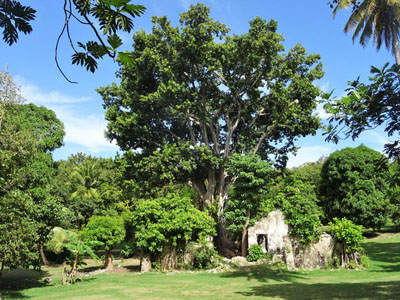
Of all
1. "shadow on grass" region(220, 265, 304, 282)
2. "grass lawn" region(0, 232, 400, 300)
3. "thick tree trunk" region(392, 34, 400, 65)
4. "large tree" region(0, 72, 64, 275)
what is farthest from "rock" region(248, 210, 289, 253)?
"thick tree trunk" region(392, 34, 400, 65)

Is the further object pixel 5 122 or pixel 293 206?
pixel 293 206

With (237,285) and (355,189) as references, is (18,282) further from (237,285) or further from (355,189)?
(355,189)

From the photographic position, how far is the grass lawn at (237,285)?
8719 mm

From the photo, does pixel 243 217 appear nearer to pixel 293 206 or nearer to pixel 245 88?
pixel 293 206

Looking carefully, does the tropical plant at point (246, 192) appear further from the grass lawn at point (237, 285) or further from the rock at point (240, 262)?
the grass lawn at point (237, 285)

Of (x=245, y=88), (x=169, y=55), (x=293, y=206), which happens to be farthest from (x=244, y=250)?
(x=169, y=55)

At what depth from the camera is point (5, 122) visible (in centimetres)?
1123

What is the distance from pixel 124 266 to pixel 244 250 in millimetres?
6646

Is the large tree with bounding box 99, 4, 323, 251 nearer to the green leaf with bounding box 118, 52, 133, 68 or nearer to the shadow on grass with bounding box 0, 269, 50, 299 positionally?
the shadow on grass with bounding box 0, 269, 50, 299

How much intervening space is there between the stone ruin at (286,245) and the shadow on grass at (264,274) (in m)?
0.91

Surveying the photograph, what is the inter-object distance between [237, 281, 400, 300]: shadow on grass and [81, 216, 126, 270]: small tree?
27.1 ft

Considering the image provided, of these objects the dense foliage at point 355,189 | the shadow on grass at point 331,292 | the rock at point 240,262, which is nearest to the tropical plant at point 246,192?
the rock at point 240,262

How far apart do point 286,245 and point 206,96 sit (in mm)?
9960

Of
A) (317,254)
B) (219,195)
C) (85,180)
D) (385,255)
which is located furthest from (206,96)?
(85,180)
